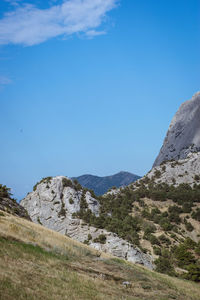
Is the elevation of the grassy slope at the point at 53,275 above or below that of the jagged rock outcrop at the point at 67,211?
below

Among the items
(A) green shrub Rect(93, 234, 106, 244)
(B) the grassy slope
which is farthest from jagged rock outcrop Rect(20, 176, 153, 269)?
(B) the grassy slope

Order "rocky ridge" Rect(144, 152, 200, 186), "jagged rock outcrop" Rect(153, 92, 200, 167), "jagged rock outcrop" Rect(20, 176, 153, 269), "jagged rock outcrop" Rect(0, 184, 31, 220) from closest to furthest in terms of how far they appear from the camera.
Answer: "jagged rock outcrop" Rect(0, 184, 31, 220) < "jagged rock outcrop" Rect(20, 176, 153, 269) < "rocky ridge" Rect(144, 152, 200, 186) < "jagged rock outcrop" Rect(153, 92, 200, 167)

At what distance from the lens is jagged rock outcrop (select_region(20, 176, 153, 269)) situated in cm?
4692

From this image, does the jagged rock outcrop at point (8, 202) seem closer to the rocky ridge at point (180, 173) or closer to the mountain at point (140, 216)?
the mountain at point (140, 216)

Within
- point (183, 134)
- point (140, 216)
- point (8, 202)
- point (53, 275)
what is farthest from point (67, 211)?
point (183, 134)

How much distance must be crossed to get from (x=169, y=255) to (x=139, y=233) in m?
11.4

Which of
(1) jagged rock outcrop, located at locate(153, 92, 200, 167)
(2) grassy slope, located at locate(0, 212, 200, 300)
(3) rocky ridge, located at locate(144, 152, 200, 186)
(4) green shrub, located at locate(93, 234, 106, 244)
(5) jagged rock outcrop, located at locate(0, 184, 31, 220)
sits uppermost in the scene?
(1) jagged rock outcrop, located at locate(153, 92, 200, 167)

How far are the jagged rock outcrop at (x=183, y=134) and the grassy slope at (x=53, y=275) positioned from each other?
4180 inches

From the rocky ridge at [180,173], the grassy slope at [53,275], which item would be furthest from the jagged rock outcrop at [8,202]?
the rocky ridge at [180,173]

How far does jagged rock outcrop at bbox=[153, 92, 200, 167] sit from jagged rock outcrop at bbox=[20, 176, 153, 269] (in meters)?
67.9

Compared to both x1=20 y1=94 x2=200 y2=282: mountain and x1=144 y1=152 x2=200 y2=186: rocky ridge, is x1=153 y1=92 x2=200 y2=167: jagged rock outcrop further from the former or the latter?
x1=20 y1=94 x2=200 y2=282: mountain

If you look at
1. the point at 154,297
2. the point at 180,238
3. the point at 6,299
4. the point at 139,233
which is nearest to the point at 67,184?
the point at 139,233

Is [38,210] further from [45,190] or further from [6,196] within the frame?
[6,196]

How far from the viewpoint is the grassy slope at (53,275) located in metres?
12.0
